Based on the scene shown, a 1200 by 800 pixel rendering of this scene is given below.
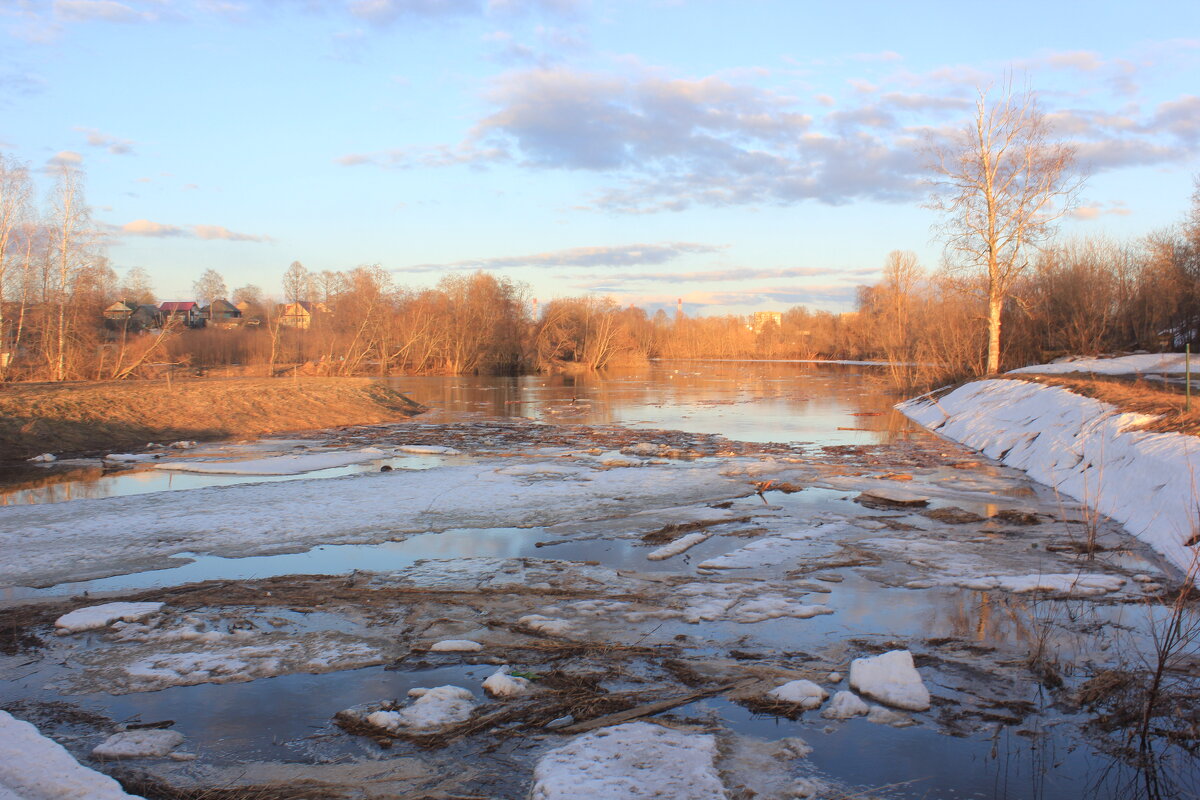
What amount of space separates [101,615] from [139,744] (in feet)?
8.45

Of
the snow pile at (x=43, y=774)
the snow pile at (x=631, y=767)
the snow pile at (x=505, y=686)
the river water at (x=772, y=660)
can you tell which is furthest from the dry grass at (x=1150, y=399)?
the snow pile at (x=43, y=774)

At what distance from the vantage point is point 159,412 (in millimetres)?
21359

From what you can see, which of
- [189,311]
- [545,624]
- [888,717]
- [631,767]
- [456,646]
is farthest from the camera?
[189,311]

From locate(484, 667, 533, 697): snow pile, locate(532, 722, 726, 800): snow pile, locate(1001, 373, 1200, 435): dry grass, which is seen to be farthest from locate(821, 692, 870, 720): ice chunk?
locate(1001, 373, 1200, 435): dry grass

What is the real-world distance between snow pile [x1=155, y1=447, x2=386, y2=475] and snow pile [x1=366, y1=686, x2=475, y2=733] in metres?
11.5

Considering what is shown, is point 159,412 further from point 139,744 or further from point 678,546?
point 139,744

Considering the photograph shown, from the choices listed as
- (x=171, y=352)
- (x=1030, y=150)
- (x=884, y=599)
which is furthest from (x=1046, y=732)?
(x=171, y=352)

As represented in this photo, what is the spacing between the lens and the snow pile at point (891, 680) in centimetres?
491

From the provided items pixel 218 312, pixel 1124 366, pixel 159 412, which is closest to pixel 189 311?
pixel 218 312

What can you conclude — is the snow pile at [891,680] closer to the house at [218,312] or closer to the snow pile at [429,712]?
the snow pile at [429,712]

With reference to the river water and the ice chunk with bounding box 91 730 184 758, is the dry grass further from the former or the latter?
the ice chunk with bounding box 91 730 184 758

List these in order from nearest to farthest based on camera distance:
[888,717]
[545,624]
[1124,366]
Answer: [888,717], [545,624], [1124,366]

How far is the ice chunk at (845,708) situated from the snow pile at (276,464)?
1289 centimetres

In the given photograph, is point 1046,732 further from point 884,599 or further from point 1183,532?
point 1183,532
